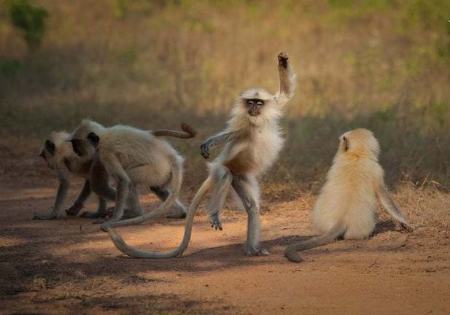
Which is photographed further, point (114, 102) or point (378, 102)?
point (114, 102)

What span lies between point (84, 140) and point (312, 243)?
2926 millimetres

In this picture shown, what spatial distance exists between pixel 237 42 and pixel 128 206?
10.2 m

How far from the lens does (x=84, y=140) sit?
8.98 meters

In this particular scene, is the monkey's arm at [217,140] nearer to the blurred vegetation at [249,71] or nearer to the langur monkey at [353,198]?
the langur monkey at [353,198]

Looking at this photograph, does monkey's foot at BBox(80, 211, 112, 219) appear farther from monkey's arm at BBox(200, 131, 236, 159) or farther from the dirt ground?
monkey's arm at BBox(200, 131, 236, 159)

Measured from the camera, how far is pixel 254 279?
6340 millimetres

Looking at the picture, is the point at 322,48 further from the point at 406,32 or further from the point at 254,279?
the point at 254,279

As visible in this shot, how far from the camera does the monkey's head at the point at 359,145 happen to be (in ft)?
25.2

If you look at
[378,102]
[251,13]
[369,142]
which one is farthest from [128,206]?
[251,13]

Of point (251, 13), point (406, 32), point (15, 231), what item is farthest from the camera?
point (251, 13)

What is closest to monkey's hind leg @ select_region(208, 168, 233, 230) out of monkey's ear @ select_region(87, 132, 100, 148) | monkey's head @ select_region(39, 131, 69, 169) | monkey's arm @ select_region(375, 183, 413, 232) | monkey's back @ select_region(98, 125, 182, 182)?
monkey's arm @ select_region(375, 183, 413, 232)

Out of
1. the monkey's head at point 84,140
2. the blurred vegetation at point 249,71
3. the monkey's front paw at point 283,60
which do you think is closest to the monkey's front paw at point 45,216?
the monkey's head at point 84,140

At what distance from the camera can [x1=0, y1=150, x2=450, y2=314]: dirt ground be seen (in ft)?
18.6

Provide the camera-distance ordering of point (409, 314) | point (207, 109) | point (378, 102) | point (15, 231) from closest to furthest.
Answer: point (409, 314) < point (15, 231) < point (378, 102) < point (207, 109)
